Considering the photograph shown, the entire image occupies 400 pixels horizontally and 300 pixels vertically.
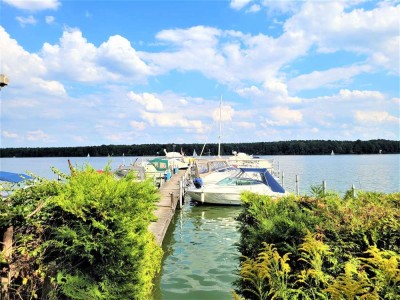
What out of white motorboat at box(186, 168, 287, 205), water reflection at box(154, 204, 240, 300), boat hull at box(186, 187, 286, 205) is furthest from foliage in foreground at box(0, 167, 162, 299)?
boat hull at box(186, 187, 286, 205)

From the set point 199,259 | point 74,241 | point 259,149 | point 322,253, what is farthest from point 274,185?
point 259,149

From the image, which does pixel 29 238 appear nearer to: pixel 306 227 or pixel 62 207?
pixel 62 207

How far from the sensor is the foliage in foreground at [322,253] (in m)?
3.67

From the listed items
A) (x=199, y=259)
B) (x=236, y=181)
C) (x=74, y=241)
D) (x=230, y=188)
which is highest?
(x=74, y=241)

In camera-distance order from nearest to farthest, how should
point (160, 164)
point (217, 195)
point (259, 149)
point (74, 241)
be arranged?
point (74, 241), point (217, 195), point (160, 164), point (259, 149)

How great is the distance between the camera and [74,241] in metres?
4.06

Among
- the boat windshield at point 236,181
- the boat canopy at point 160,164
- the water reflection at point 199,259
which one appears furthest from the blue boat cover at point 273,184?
the boat canopy at point 160,164

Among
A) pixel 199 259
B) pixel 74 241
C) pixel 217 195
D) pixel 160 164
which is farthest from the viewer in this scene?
pixel 160 164

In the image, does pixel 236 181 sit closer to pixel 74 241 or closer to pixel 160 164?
pixel 160 164

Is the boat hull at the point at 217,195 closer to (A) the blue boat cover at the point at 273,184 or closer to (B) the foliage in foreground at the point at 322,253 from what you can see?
(A) the blue boat cover at the point at 273,184

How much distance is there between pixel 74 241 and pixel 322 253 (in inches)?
110

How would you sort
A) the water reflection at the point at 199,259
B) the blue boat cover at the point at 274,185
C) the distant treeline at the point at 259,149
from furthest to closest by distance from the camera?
the distant treeline at the point at 259,149
the blue boat cover at the point at 274,185
the water reflection at the point at 199,259

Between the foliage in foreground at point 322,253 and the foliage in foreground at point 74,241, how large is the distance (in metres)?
1.47

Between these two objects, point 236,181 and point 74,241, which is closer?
point 74,241
